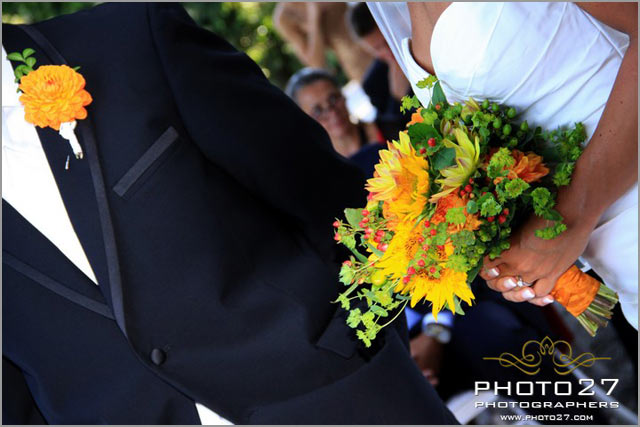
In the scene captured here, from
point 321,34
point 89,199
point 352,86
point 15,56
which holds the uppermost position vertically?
point 15,56

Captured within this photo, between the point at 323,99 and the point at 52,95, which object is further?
the point at 323,99

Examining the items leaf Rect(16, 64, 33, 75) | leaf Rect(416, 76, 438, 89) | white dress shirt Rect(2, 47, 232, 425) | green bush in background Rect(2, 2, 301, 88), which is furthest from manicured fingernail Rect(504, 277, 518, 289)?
green bush in background Rect(2, 2, 301, 88)

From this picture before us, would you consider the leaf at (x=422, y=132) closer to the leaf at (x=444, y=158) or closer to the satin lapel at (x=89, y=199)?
the leaf at (x=444, y=158)

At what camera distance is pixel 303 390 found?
2.13 meters

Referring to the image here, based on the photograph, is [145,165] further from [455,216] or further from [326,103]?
[326,103]

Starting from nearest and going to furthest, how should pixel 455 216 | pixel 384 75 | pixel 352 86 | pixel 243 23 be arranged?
pixel 455 216
pixel 384 75
pixel 352 86
pixel 243 23

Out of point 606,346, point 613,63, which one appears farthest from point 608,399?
point 613,63

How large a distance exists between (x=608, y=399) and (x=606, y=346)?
1429mm

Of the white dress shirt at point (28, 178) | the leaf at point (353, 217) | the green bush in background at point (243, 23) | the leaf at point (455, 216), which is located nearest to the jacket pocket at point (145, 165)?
the white dress shirt at point (28, 178)

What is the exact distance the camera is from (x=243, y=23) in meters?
8.34

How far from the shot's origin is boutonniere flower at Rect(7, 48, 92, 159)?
188 centimetres

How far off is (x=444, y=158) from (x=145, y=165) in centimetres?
81

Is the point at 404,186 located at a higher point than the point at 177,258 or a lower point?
higher

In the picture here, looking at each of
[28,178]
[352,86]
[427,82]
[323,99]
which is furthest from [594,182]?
[352,86]
